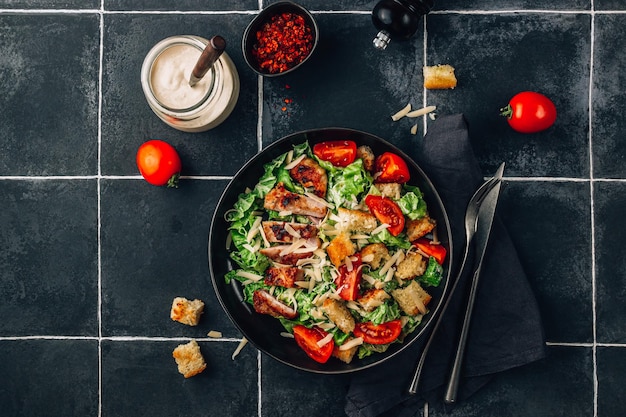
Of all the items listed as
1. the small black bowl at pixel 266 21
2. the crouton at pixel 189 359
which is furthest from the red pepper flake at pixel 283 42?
the crouton at pixel 189 359

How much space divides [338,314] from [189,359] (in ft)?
2.24

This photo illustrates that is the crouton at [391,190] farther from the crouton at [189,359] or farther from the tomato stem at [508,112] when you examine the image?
the crouton at [189,359]

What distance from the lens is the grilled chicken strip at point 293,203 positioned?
90.3 inches

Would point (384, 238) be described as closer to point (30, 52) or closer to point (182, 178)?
point (182, 178)

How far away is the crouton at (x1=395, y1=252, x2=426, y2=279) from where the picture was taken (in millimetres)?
2291

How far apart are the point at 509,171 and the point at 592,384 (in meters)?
0.89

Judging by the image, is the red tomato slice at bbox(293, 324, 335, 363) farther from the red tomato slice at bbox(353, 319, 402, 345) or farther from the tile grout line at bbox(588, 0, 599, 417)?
the tile grout line at bbox(588, 0, 599, 417)

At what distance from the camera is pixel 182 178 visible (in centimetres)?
261

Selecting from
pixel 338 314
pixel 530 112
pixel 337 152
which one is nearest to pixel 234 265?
pixel 338 314

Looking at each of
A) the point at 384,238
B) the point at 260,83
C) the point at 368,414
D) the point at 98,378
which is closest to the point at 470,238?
the point at 384,238

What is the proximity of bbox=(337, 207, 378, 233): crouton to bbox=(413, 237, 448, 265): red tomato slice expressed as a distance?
19 centimetres

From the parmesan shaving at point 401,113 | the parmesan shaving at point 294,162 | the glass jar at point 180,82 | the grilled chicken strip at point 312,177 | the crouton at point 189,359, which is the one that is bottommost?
the crouton at point 189,359

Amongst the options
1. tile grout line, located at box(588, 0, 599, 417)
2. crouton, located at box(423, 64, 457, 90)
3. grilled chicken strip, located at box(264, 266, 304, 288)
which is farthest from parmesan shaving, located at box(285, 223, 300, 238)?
tile grout line, located at box(588, 0, 599, 417)

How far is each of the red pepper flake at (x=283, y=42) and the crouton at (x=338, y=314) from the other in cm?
87
